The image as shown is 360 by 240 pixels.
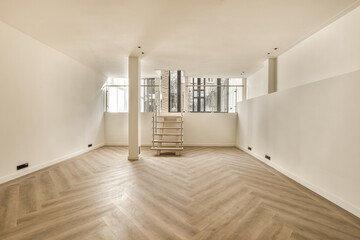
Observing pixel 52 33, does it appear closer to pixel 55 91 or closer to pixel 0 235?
pixel 55 91

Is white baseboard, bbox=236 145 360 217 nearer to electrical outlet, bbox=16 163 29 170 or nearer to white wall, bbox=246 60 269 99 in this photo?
white wall, bbox=246 60 269 99

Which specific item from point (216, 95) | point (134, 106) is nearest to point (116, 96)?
point (134, 106)

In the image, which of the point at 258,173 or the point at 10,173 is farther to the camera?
the point at 258,173

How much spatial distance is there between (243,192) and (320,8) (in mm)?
2923

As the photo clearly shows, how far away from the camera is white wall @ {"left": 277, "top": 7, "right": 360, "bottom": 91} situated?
236 cm

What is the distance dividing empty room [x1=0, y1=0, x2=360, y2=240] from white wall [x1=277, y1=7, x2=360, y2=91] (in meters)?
0.02

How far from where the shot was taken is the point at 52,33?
306 centimetres

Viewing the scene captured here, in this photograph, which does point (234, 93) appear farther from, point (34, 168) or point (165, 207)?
point (34, 168)

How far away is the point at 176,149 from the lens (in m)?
4.72

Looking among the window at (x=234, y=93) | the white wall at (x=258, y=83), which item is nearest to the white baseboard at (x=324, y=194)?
the white wall at (x=258, y=83)

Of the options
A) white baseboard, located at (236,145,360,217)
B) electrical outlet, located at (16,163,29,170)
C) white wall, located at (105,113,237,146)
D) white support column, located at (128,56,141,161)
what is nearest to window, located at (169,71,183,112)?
white wall, located at (105,113,237,146)

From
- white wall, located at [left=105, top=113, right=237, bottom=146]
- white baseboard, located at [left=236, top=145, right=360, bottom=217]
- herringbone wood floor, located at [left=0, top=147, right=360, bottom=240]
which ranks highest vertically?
white wall, located at [left=105, top=113, right=237, bottom=146]

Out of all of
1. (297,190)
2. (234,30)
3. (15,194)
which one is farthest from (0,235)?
(234,30)

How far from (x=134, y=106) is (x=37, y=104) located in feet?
6.55
